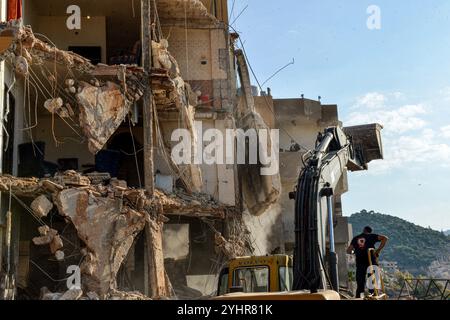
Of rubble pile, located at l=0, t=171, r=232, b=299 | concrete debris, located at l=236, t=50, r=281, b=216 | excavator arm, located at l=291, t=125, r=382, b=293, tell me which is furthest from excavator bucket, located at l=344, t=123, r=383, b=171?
concrete debris, located at l=236, t=50, r=281, b=216

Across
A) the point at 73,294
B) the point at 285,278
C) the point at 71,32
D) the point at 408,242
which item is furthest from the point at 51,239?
the point at 408,242

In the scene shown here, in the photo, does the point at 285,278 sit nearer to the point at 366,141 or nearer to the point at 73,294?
the point at 366,141

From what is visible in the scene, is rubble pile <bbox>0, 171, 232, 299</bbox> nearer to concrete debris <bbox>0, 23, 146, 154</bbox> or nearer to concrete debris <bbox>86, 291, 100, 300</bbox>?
concrete debris <bbox>86, 291, 100, 300</bbox>

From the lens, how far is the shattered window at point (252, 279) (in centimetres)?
1081

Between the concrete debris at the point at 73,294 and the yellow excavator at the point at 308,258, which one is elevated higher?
the yellow excavator at the point at 308,258

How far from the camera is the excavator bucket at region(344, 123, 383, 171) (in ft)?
46.9

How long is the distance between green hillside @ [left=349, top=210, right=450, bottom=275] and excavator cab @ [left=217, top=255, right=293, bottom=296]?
5019cm

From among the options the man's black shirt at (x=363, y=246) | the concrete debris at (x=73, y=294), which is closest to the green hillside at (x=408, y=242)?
the concrete debris at (x=73, y=294)

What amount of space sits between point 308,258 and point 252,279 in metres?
2.00

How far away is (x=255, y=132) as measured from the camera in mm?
23688

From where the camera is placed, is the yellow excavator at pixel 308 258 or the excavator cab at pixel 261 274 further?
the excavator cab at pixel 261 274

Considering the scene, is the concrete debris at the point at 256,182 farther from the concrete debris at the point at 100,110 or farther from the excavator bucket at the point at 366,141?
the excavator bucket at the point at 366,141

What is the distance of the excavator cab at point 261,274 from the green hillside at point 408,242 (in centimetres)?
5019

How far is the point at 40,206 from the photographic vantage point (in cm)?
1568
